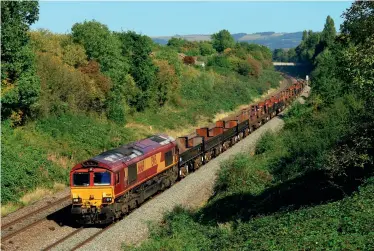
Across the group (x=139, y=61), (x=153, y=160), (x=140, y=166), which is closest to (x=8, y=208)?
(x=140, y=166)

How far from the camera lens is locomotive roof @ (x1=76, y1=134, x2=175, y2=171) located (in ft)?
82.0

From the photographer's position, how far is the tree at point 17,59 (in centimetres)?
3192

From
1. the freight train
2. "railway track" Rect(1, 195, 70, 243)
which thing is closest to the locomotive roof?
the freight train

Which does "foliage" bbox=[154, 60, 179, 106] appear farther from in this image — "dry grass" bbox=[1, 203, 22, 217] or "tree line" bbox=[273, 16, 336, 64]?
"tree line" bbox=[273, 16, 336, 64]

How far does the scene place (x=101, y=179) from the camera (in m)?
24.5

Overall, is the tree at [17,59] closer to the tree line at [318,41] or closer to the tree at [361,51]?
the tree at [361,51]

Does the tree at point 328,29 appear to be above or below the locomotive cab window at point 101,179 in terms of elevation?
above

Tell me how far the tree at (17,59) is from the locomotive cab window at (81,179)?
421 inches

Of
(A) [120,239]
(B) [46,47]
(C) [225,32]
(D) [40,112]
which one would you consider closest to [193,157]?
(D) [40,112]

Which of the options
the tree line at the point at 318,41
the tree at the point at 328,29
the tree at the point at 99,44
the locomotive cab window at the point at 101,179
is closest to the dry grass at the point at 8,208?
the locomotive cab window at the point at 101,179

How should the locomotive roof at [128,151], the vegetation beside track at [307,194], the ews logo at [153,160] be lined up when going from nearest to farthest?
the vegetation beside track at [307,194], the locomotive roof at [128,151], the ews logo at [153,160]

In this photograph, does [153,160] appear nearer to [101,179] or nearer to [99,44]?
[101,179]

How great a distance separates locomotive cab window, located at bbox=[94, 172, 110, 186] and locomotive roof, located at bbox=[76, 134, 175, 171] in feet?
1.88

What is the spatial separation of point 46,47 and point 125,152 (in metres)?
21.2
